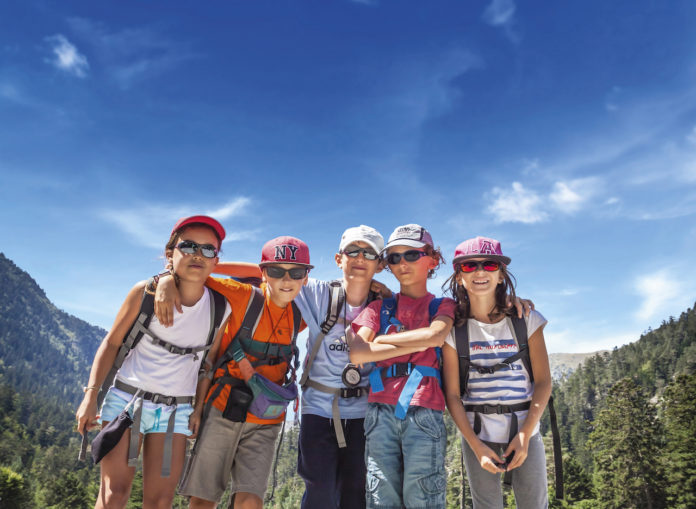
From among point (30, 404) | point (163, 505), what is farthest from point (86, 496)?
point (30, 404)

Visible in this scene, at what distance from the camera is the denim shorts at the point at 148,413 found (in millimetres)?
4566

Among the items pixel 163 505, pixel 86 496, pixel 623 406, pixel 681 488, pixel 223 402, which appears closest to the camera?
pixel 163 505

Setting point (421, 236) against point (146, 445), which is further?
point (421, 236)

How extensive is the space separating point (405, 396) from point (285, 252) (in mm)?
2096

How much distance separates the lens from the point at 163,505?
4562 mm

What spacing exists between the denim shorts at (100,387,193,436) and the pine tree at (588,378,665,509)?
48.9m

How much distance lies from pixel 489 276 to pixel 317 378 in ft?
7.22

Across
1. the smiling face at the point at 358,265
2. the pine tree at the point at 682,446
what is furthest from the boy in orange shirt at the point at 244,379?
the pine tree at the point at 682,446

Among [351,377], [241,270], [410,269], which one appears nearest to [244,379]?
[351,377]

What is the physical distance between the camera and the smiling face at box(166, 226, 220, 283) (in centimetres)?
496

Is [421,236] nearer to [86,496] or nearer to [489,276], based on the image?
[489,276]

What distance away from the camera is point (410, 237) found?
5121 millimetres

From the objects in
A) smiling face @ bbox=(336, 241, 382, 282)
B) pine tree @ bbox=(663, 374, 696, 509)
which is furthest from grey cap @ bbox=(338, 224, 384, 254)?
pine tree @ bbox=(663, 374, 696, 509)

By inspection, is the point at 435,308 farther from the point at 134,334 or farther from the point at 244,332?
the point at 134,334
